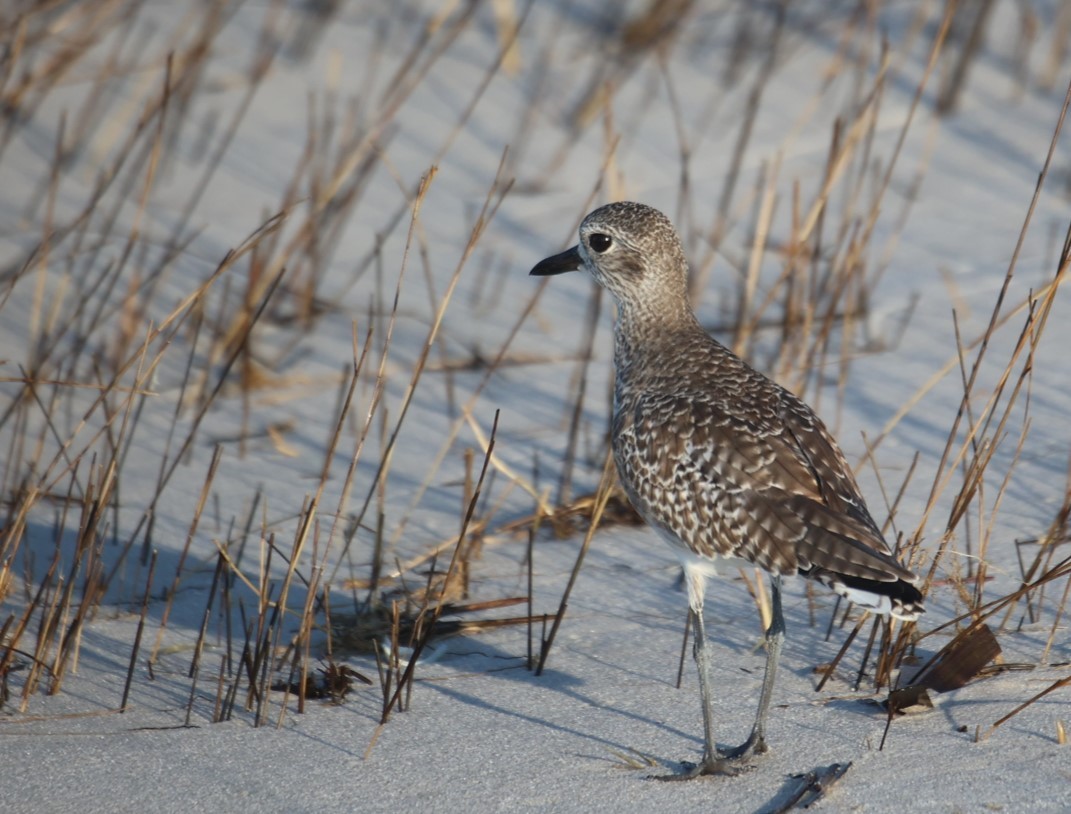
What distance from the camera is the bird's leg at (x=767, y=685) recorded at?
3256 millimetres

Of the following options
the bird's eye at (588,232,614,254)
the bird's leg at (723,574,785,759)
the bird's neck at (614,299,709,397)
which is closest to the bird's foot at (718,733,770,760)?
the bird's leg at (723,574,785,759)

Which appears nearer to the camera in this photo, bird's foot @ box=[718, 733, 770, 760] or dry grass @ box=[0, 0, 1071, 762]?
bird's foot @ box=[718, 733, 770, 760]

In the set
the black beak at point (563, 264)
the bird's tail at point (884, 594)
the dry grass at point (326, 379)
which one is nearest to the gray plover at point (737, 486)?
the bird's tail at point (884, 594)

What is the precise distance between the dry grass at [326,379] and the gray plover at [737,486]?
10.9 inches

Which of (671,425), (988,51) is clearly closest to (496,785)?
(671,425)

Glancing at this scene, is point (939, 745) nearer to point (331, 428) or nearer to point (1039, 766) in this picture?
point (1039, 766)

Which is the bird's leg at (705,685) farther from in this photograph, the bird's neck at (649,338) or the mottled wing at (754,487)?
the bird's neck at (649,338)

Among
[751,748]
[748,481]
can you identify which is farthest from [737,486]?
[751,748]

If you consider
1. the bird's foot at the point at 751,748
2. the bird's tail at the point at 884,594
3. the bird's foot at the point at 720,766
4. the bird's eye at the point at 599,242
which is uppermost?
the bird's eye at the point at 599,242

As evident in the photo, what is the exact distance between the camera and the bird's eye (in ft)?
13.8

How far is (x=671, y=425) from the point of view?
11.6 feet

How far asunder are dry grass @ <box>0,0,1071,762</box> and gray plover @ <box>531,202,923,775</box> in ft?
Answer: 0.91

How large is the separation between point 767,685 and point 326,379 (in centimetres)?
297

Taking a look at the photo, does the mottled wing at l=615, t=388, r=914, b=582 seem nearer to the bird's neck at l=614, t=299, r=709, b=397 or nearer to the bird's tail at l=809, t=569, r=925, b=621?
the bird's tail at l=809, t=569, r=925, b=621
